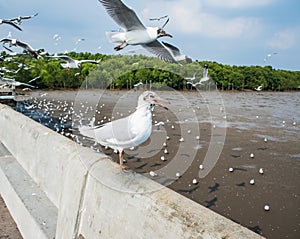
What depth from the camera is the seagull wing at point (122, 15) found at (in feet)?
8.59

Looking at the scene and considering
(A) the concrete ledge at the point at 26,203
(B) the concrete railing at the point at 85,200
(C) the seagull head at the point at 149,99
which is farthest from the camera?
(A) the concrete ledge at the point at 26,203

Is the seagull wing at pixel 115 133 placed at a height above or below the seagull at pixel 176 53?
below

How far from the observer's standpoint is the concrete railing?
2.03m

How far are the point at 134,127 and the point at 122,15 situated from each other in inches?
37.7

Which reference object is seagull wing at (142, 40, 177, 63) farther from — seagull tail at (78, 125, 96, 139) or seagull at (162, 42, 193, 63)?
seagull tail at (78, 125, 96, 139)

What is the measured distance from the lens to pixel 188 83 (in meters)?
2.78

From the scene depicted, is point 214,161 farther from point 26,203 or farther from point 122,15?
point 26,203

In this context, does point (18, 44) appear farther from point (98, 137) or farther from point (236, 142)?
point (236, 142)

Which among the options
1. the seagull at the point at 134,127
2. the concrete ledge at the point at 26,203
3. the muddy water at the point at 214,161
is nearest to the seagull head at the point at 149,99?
the seagull at the point at 134,127

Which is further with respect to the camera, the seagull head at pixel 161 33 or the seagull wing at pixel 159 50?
the seagull wing at pixel 159 50

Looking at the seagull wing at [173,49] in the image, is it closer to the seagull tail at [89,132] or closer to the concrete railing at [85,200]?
the seagull tail at [89,132]

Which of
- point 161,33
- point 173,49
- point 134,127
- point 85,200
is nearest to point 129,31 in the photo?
point 161,33

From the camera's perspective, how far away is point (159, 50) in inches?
116

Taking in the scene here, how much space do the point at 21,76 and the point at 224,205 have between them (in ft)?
116
